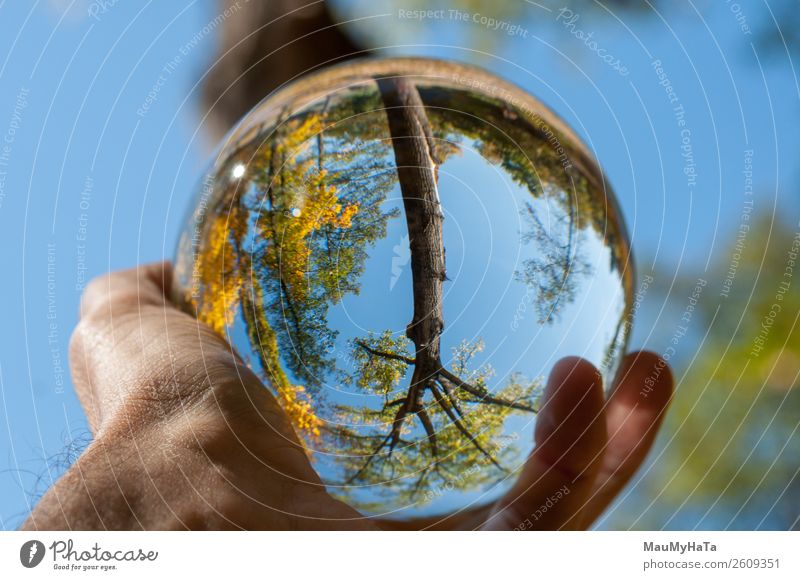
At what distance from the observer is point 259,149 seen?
95 cm

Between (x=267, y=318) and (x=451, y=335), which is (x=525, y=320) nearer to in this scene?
(x=451, y=335)

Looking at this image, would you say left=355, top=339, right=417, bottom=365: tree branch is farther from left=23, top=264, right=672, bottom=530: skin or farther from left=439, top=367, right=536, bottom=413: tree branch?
left=23, top=264, right=672, bottom=530: skin

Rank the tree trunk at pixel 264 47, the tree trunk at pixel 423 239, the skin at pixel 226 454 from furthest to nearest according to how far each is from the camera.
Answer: the tree trunk at pixel 264 47
the skin at pixel 226 454
the tree trunk at pixel 423 239

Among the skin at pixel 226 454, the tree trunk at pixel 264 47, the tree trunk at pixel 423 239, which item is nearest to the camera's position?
the tree trunk at pixel 423 239

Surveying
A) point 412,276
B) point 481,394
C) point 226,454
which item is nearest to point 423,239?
point 412,276

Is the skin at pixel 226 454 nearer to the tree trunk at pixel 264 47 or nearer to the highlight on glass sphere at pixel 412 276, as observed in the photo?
the highlight on glass sphere at pixel 412 276

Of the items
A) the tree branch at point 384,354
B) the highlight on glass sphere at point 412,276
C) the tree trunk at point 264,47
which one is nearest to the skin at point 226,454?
Answer: the highlight on glass sphere at point 412,276

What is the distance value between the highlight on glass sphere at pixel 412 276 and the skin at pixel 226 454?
48 millimetres

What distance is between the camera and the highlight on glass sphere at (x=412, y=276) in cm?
83

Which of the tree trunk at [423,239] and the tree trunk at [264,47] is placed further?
the tree trunk at [264,47]

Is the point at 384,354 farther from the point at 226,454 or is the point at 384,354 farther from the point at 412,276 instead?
the point at 226,454

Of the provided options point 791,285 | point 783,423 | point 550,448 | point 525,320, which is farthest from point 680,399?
point 525,320

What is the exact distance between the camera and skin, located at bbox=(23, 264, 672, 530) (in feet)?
3.13

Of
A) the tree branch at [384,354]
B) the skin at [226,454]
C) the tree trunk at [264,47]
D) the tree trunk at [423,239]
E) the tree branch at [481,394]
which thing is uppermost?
the tree trunk at [264,47]
